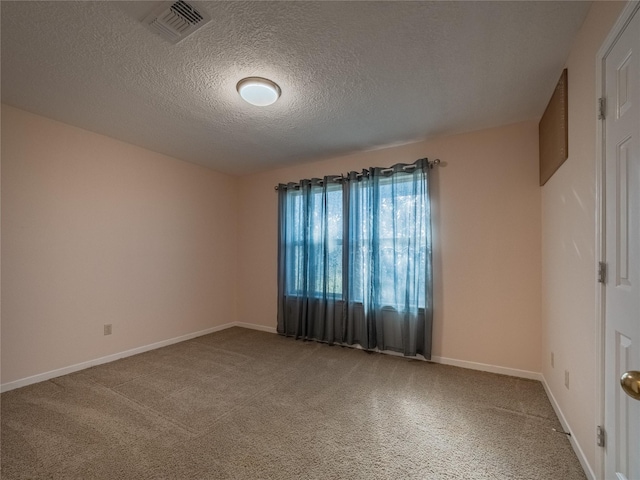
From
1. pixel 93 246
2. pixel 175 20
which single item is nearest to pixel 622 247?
pixel 175 20

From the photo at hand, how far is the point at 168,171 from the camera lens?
12.5 ft

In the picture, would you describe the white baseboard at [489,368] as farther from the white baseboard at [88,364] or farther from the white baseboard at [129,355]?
the white baseboard at [88,364]

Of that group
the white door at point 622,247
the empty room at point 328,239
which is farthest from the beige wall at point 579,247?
the white door at point 622,247

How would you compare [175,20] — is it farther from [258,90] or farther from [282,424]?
[282,424]

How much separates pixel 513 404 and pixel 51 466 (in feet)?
10.3

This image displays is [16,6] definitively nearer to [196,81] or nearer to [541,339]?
[196,81]

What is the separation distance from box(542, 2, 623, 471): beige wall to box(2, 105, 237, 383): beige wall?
13.6 feet

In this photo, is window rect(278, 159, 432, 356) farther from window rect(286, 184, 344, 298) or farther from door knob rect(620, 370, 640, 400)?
door knob rect(620, 370, 640, 400)

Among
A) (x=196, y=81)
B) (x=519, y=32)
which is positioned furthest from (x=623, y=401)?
(x=196, y=81)

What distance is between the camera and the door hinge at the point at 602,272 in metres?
1.30

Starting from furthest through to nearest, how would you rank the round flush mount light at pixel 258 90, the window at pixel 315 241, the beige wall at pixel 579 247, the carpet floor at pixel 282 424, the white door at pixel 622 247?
the window at pixel 315 241
the round flush mount light at pixel 258 90
the carpet floor at pixel 282 424
the beige wall at pixel 579 247
the white door at pixel 622 247

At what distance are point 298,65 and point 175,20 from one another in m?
0.76

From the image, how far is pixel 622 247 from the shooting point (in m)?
1.18

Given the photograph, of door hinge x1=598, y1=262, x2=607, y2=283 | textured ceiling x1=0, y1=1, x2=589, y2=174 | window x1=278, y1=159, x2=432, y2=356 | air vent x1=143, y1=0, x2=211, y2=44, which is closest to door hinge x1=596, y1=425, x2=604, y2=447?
door hinge x1=598, y1=262, x2=607, y2=283
